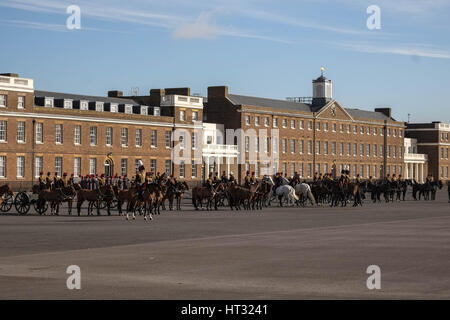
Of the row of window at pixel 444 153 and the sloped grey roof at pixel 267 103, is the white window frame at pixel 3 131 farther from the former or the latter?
the row of window at pixel 444 153

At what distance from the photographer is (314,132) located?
375ft

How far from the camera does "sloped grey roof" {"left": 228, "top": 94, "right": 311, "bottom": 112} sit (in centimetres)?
10553

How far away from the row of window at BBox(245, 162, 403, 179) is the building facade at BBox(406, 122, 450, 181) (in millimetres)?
11748

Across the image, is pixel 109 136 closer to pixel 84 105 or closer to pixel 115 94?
pixel 84 105

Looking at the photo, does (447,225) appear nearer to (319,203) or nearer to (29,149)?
(319,203)

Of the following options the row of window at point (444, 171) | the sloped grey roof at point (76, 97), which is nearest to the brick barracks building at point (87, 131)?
the sloped grey roof at point (76, 97)

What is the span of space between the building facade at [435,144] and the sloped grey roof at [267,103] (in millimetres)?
36806

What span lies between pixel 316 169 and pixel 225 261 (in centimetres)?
9838

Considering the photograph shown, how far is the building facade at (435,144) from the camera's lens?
147375 mm

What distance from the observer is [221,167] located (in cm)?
9838

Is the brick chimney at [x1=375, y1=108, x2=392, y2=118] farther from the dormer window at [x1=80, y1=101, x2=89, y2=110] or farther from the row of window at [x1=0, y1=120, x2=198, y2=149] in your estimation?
the dormer window at [x1=80, y1=101, x2=89, y2=110]

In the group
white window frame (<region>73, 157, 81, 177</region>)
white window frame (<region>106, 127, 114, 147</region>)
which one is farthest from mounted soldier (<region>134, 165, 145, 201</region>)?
white window frame (<region>106, 127, 114, 147</region>)
